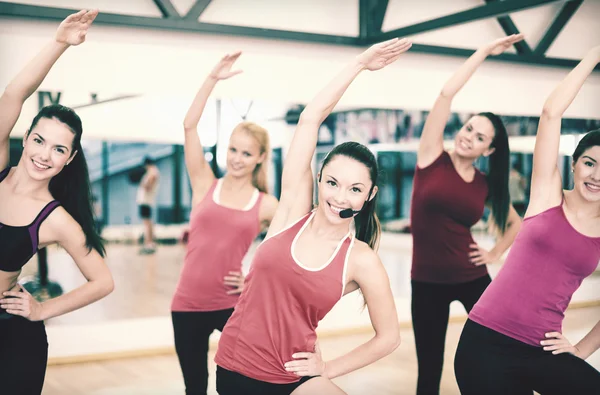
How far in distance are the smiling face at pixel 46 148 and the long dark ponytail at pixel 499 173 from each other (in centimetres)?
198

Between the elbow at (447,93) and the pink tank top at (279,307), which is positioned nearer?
the pink tank top at (279,307)

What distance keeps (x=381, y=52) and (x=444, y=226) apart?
1243 millimetres

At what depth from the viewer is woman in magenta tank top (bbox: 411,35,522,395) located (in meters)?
3.04

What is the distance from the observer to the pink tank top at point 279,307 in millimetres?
1848

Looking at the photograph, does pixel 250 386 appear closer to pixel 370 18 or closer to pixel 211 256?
pixel 211 256

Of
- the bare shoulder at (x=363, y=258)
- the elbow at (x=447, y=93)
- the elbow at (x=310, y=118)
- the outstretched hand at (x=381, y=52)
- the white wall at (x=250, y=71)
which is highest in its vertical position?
the white wall at (x=250, y=71)

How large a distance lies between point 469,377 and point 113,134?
12.5ft

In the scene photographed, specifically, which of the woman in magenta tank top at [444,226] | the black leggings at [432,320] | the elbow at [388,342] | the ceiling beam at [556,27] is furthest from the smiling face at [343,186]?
the ceiling beam at [556,27]

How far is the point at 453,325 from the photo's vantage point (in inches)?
230

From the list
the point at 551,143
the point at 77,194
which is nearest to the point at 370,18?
the point at 551,143

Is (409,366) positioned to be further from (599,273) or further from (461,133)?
(599,273)

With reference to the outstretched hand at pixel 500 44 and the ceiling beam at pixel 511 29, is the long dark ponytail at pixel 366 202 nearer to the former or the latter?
the outstretched hand at pixel 500 44

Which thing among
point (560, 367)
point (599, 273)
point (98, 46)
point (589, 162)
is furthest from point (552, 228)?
point (599, 273)

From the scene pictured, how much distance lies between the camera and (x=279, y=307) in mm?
1854
